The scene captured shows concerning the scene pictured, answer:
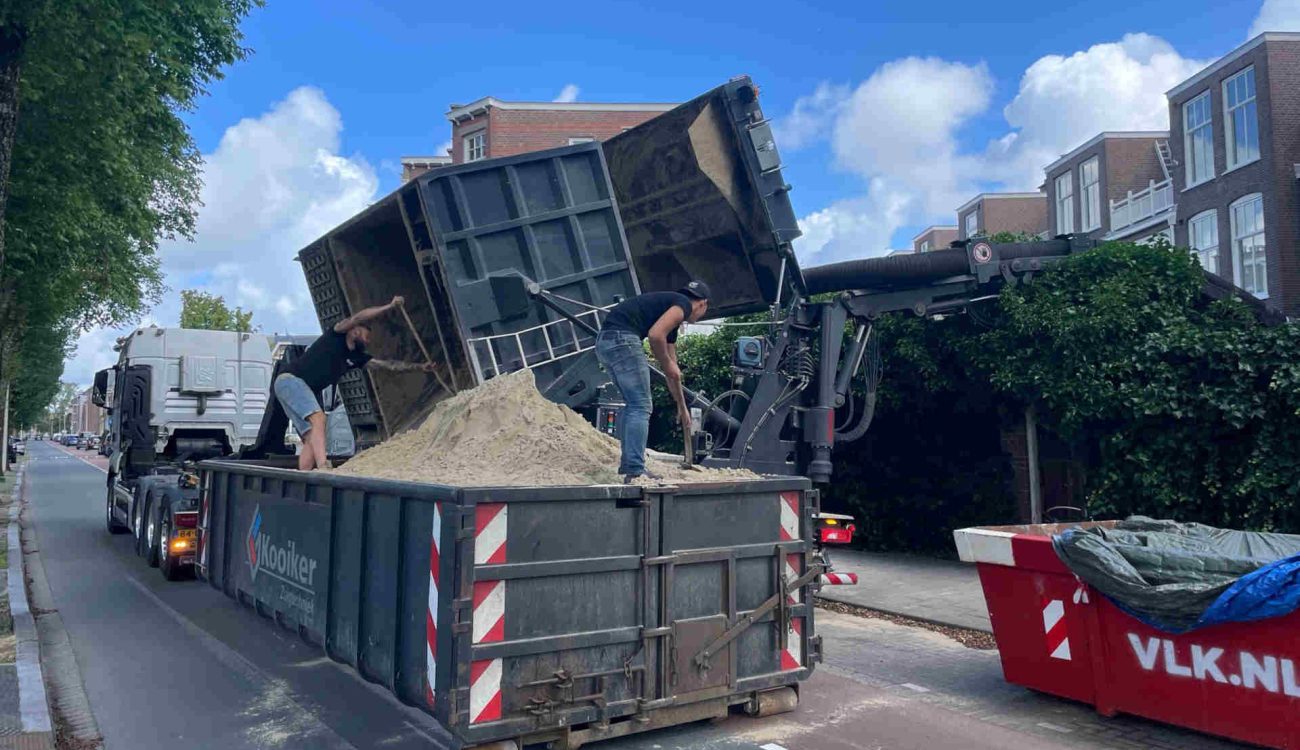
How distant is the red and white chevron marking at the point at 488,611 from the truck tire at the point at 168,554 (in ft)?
25.2

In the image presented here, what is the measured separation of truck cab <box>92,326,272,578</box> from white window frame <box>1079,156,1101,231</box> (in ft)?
83.4

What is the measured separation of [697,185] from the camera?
8320 mm

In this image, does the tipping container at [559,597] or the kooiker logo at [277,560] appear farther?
the kooiker logo at [277,560]

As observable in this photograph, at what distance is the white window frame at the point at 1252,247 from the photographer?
2123 centimetres

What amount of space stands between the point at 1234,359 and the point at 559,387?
6.07m

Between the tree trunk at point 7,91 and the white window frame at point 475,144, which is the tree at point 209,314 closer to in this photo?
the white window frame at point 475,144

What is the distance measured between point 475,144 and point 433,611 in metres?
33.6

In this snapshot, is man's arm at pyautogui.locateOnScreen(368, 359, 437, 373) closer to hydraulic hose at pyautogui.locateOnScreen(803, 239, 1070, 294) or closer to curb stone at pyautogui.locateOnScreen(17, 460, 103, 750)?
curb stone at pyautogui.locateOnScreen(17, 460, 103, 750)

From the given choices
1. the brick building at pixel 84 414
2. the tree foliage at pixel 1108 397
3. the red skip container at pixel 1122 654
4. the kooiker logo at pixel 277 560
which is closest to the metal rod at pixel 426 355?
the kooiker logo at pixel 277 560

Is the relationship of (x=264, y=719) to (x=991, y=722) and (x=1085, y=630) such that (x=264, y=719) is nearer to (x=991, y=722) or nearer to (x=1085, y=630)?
(x=991, y=722)

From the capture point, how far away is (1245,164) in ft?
71.3

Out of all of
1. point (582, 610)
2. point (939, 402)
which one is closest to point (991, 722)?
point (582, 610)

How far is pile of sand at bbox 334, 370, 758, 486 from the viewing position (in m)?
4.93

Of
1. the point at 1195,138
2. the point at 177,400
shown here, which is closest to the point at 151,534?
the point at 177,400
